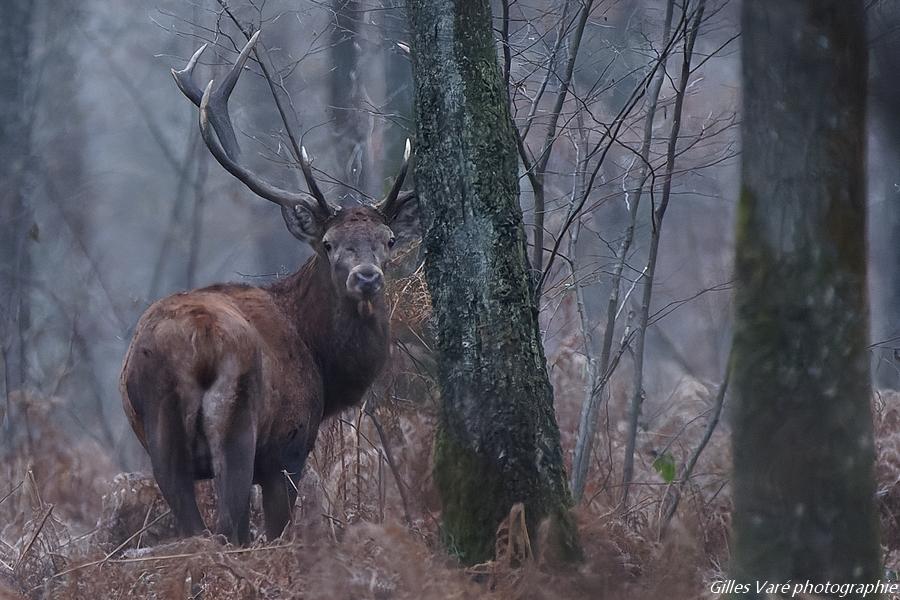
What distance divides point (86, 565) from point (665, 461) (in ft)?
12.7

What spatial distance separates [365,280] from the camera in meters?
6.75

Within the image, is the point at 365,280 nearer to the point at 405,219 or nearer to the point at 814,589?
the point at 405,219

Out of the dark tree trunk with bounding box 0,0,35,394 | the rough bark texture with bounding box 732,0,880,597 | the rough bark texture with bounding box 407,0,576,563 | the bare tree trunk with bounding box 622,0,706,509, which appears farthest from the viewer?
the dark tree trunk with bounding box 0,0,35,394

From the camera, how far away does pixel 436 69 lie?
551 centimetres

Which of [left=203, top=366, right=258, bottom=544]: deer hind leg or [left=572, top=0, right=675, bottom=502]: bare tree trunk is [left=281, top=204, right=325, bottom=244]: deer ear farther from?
[left=572, top=0, right=675, bottom=502]: bare tree trunk

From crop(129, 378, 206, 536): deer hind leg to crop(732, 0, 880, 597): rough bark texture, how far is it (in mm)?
3190

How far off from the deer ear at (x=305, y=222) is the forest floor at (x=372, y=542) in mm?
1618

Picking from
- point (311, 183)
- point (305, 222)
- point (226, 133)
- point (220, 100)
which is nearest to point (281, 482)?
point (305, 222)

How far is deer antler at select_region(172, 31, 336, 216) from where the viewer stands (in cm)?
708

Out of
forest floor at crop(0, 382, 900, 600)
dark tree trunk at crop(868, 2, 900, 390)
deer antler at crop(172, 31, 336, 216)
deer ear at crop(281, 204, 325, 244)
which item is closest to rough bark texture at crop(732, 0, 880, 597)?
forest floor at crop(0, 382, 900, 600)

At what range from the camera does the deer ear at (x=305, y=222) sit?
7305 millimetres

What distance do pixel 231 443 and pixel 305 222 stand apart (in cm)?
179

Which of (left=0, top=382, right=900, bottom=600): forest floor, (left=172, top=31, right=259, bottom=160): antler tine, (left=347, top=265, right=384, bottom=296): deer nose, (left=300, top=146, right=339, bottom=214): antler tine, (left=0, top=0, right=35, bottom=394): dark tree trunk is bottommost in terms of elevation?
(left=0, top=382, right=900, bottom=600): forest floor

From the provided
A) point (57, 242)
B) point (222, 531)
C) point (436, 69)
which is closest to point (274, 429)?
point (222, 531)
